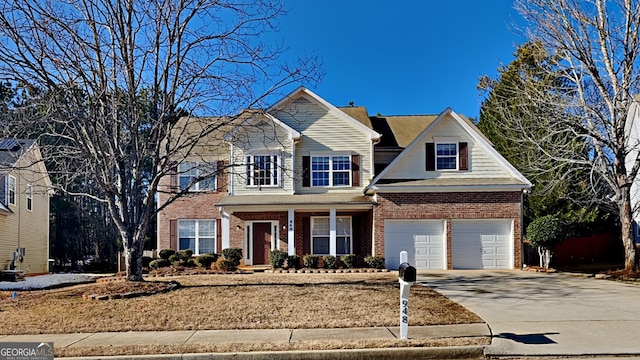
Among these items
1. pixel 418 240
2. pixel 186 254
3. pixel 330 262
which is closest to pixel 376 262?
pixel 330 262

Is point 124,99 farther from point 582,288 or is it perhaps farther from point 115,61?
point 582,288

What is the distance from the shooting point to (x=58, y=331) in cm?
1025

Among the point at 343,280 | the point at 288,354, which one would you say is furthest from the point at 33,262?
the point at 288,354

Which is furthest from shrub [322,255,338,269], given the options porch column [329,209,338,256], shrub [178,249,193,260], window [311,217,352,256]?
shrub [178,249,193,260]

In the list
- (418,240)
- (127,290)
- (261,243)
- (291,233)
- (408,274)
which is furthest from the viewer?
(261,243)

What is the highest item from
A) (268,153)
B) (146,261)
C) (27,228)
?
(268,153)

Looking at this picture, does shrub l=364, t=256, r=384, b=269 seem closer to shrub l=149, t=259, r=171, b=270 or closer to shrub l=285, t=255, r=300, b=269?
shrub l=285, t=255, r=300, b=269

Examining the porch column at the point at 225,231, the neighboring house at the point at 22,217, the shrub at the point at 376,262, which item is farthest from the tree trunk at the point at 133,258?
the shrub at the point at 376,262

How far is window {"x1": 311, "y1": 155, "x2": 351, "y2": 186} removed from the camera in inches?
953

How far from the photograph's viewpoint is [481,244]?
21.9 meters

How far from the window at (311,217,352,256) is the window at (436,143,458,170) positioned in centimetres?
484

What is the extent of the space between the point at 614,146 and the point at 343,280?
1114 centimetres

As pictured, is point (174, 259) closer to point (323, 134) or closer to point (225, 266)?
point (225, 266)

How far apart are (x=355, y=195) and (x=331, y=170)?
1707 millimetres
